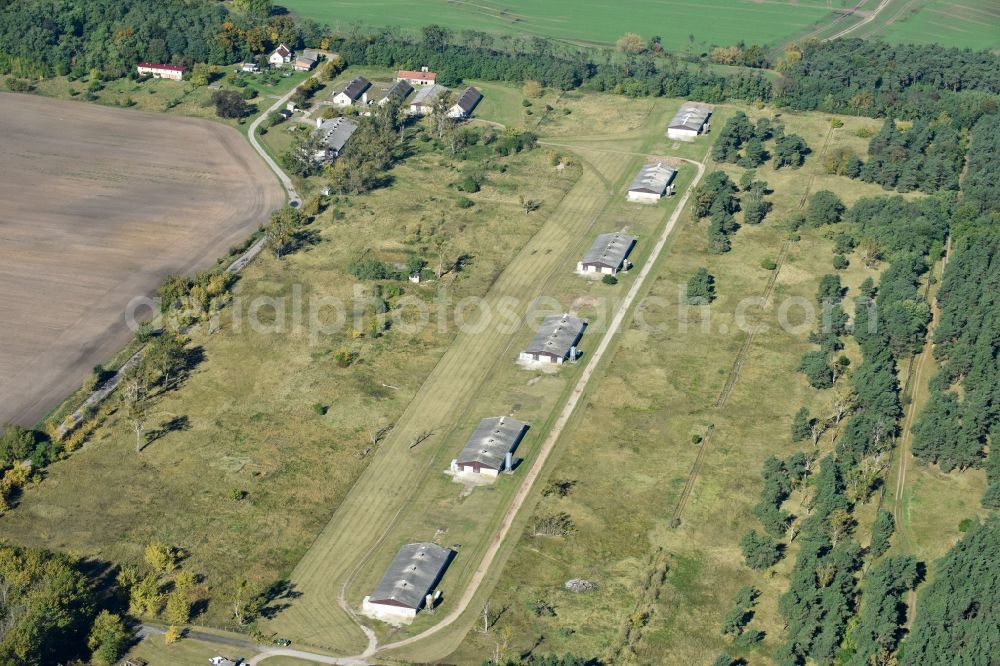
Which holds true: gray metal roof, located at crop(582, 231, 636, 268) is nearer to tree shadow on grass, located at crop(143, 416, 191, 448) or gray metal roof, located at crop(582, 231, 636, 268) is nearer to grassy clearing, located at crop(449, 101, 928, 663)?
grassy clearing, located at crop(449, 101, 928, 663)

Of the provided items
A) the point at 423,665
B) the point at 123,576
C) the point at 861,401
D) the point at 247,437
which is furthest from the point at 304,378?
the point at 861,401

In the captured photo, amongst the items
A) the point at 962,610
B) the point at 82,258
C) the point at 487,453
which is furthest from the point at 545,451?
the point at 82,258

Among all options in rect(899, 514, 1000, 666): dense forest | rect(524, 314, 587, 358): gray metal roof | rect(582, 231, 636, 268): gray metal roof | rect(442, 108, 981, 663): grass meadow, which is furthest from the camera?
rect(582, 231, 636, 268): gray metal roof

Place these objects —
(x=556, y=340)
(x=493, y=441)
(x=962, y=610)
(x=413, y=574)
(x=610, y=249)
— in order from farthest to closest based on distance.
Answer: (x=610, y=249)
(x=556, y=340)
(x=493, y=441)
(x=413, y=574)
(x=962, y=610)

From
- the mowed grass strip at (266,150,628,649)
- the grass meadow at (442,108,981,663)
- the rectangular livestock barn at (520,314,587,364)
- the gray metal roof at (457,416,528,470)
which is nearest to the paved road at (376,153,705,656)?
the grass meadow at (442,108,981,663)

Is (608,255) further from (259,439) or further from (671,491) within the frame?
(259,439)

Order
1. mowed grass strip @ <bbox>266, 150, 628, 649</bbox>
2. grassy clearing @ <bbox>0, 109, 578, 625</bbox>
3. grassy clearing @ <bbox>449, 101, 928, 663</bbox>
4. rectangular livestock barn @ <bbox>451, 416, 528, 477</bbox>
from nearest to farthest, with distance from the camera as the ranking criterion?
grassy clearing @ <bbox>449, 101, 928, 663</bbox>, mowed grass strip @ <bbox>266, 150, 628, 649</bbox>, grassy clearing @ <bbox>0, 109, 578, 625</bbox>, rectangular livestock barn @ <bbox>451, 416, 528, 477</bbox>

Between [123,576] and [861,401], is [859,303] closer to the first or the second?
[861,401]

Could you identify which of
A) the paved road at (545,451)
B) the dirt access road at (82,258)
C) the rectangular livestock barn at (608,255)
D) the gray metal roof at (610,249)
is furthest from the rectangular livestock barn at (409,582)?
the gray metal roof at (610,249)
